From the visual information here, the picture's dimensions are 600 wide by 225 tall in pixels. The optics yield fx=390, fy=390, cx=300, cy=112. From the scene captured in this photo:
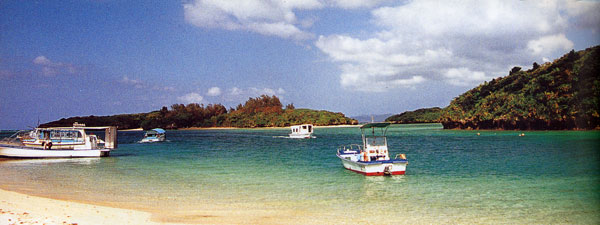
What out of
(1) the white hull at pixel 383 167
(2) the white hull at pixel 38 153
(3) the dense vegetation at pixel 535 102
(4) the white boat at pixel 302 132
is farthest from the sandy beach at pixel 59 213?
(4) the white boat at pixel 302 132

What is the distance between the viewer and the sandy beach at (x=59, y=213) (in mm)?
13313

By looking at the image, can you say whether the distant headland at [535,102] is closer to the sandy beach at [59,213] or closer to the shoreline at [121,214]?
the shoreline at [121,214]

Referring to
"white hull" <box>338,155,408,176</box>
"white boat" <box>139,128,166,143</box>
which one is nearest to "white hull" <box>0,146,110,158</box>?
"white hull" <box>338,155,408,176</box>

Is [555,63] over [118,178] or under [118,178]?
over

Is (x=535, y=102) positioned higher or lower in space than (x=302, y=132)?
higher

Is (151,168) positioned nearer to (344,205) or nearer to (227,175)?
(227,175)

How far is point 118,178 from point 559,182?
93.1 ft

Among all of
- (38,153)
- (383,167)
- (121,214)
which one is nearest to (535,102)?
(383,167)

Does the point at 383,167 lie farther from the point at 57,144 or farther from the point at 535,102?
the point at 535,102

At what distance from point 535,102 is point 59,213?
295 feet

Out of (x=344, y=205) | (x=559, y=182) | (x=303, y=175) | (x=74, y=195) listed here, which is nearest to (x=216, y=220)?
(x=344, y=205)

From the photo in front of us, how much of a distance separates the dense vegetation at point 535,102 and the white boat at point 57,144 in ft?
209

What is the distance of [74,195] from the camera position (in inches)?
804

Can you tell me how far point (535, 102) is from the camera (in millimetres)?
82375
